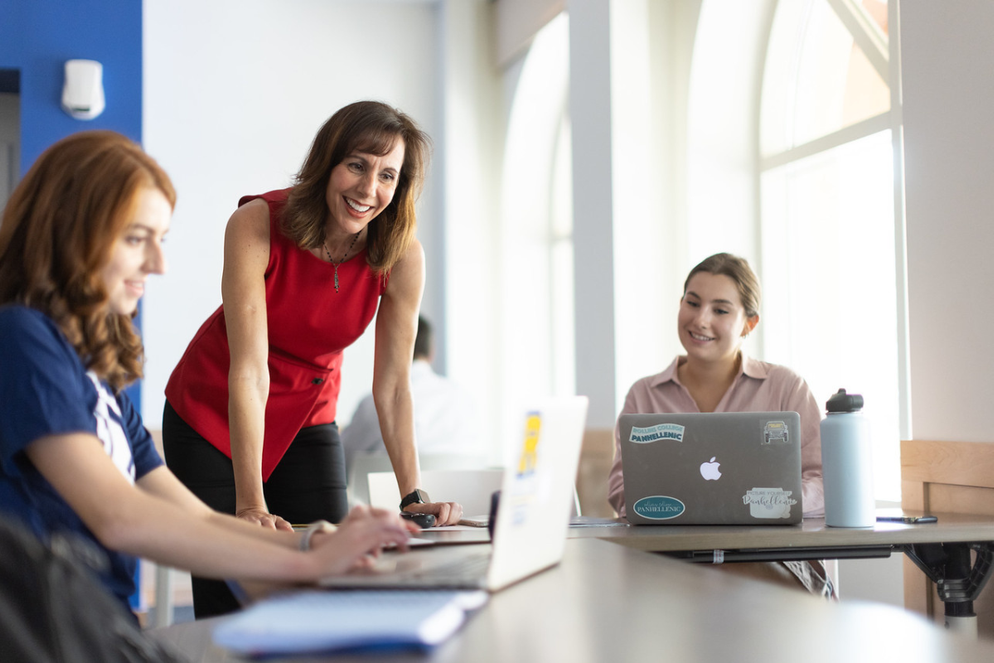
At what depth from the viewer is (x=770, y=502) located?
1.65 metres

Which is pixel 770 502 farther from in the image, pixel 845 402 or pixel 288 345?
pixel 288 345

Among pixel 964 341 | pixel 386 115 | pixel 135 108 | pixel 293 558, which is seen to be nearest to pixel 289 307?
pixel 386 115

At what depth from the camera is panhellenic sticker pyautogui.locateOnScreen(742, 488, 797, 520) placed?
5.41ft

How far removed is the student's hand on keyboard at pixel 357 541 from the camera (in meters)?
0.92

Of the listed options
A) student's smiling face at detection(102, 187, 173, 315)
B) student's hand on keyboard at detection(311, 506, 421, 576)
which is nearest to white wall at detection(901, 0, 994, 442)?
student's hand on keyboard at detection(311, 506, 421, 576)

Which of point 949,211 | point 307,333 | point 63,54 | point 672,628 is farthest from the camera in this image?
point 63,54

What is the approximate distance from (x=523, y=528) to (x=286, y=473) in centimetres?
108

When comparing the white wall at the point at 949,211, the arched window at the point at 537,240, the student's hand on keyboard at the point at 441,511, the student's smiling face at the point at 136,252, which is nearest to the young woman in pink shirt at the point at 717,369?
the white wall at the point at 949,211

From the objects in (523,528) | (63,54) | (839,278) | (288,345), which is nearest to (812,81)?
(839,278)

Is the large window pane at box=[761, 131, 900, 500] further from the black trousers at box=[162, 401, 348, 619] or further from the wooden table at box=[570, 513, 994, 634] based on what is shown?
the black trousers at box=[162, 401, 348, 619]

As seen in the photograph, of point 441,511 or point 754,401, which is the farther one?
point 754,401

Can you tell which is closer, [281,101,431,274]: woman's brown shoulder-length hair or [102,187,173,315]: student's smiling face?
[102,187,173,315]: student's smiling face

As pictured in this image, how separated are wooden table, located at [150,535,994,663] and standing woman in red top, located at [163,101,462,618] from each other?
26.7 inches

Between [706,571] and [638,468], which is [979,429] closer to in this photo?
[638,468]
